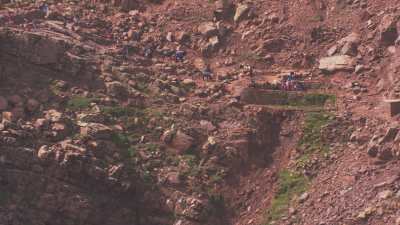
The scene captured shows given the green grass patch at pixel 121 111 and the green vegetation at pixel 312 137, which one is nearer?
the green vegetation at pixel 312 137

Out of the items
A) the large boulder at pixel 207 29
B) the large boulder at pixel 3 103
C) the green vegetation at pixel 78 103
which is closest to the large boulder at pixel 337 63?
the large boulder at pixel 207 29

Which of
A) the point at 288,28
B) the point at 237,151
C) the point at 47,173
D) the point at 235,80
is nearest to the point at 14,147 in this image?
the point at 47,173

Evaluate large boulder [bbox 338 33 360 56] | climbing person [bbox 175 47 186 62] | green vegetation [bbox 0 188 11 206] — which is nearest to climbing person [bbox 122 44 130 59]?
climbing person [bbox 175 47 186 62]

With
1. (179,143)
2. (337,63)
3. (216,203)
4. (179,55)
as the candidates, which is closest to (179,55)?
(179,55)

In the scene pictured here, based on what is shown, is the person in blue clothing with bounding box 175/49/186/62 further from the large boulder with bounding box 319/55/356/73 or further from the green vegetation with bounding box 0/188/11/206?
the green vegetation with bounding box 0/188/11/206

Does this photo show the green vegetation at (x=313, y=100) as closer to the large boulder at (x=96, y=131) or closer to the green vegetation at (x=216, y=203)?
the green vegetation at (x=216, y=203)
